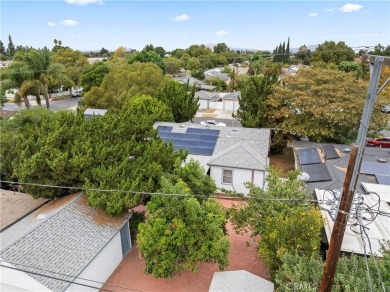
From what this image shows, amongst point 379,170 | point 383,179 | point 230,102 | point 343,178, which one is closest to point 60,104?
point 230,102

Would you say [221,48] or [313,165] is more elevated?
[221,48]

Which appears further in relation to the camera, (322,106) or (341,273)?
(322,106)

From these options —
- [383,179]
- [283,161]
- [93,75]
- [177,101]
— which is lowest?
[283,161]

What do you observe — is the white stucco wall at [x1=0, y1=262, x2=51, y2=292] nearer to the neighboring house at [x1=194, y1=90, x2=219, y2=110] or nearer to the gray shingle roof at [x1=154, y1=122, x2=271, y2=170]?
the gray shingle roof at [x1=154, y1=122, x2=271, y2=170]

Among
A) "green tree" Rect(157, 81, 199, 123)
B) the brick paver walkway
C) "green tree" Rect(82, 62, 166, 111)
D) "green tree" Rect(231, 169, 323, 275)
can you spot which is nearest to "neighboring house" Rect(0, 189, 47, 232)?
the brick paver walkway

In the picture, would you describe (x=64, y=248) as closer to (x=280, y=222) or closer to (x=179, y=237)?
(x=179, y=237)

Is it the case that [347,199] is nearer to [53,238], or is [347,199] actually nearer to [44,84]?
[53,238]

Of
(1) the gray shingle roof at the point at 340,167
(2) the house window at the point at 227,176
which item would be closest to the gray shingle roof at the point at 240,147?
(2) the house window at the point at 227,176
